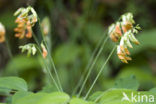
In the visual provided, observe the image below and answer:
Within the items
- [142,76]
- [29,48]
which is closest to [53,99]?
[29,48]

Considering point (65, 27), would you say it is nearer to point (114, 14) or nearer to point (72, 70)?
point (114, 14)

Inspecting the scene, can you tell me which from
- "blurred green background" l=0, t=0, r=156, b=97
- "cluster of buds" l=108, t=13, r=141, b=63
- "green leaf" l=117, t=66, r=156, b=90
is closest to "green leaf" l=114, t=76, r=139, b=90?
"cluster of buds" l=108, t=13, r=141, b=63

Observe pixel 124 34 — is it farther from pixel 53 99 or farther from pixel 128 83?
pixel 53 99

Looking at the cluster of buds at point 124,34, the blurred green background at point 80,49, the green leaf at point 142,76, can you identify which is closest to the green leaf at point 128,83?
the cluster of buds at point 124,34

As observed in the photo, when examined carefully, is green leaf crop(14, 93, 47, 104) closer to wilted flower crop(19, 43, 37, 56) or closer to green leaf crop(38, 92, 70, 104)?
green leaf crop(38, 92, 70, 104)

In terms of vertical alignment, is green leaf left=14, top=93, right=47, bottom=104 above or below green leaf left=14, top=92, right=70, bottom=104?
below

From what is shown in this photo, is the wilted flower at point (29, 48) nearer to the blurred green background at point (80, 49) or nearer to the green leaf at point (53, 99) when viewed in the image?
the green leaf at point (53, 99)
